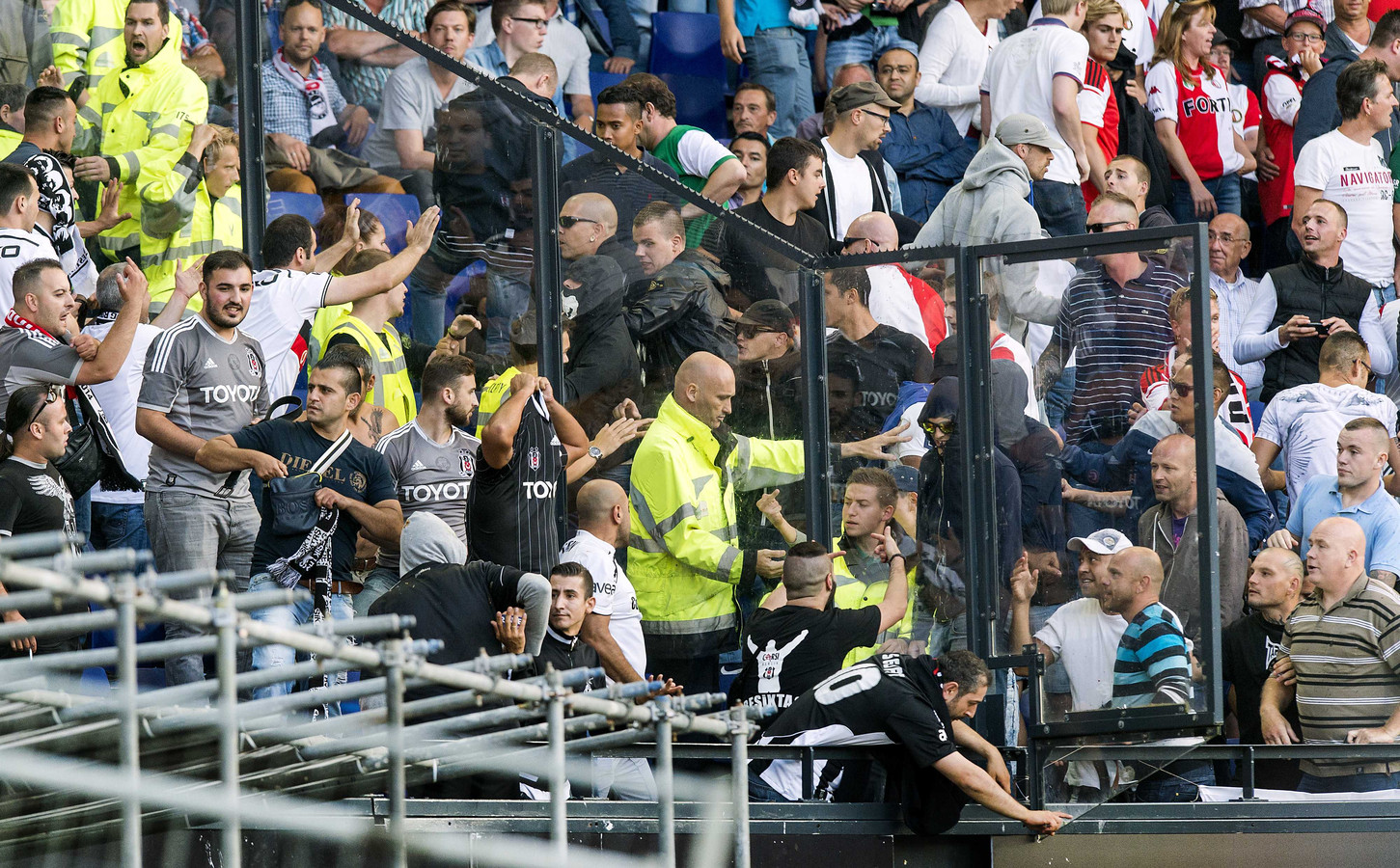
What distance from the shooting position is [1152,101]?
12.2 m

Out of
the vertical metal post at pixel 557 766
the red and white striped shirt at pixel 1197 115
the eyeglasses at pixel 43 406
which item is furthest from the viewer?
the red and white striped shirt at pixel 1197 115

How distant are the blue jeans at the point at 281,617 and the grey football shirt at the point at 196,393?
43 centimetres

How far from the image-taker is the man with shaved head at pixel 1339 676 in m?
8.12

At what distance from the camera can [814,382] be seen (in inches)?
316

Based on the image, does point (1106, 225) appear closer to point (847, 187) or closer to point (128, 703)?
point (847, 187)

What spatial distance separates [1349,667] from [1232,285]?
3.54 meters

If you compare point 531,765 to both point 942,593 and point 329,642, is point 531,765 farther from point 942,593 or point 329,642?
point 942,593

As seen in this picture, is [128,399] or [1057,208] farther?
[1057,208]

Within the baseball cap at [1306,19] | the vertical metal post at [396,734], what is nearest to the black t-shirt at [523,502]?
the vertical metal post at [396,734]

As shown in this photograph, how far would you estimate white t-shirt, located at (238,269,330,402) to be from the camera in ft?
24.4

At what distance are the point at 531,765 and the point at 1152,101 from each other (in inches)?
365

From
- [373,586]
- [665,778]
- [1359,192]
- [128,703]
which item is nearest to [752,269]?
[373,586]

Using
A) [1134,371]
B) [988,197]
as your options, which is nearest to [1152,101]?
[988,197]

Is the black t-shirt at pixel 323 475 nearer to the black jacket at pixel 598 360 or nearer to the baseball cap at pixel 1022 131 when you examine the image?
the black jacket at pixel 598 360
